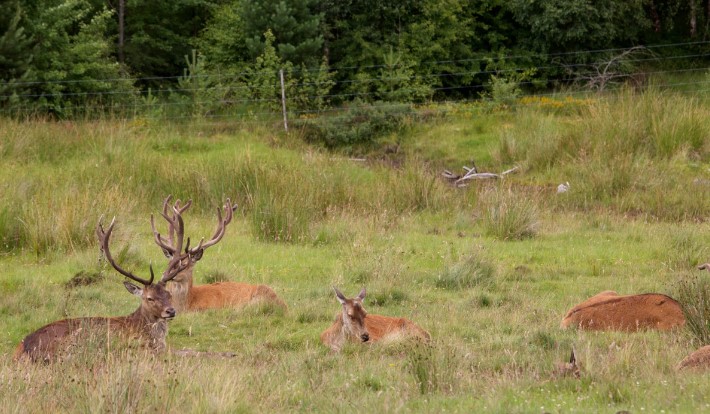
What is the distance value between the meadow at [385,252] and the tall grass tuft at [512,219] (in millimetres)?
28

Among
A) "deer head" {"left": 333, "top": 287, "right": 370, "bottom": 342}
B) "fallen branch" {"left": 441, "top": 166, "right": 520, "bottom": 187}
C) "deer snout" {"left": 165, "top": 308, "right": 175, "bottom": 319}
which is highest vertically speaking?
"deer snout" {"left": 165, "top": 308, "right": 175, "bottom": 319}

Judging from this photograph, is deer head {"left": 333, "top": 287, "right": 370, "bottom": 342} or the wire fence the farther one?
the wire fence

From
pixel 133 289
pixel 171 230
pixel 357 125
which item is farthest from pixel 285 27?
pixel 133 289

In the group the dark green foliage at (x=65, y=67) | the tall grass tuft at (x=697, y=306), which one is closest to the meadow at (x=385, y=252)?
the tall grass tuft at (x=697, y=306)

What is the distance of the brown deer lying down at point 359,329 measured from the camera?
8.66 m

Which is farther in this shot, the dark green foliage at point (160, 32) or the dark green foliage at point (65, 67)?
the dark green foliage at point (160, 32)

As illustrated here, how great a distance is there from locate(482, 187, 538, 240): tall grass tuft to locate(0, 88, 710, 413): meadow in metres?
0.03

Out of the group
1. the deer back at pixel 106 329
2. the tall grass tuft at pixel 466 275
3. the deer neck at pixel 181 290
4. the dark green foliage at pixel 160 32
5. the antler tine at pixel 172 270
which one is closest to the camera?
the deer back at pixel 106 329

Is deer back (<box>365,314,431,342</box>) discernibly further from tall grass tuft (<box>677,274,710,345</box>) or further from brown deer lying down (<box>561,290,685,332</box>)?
tall grass tuft (<box>677,274,710,345</box>)

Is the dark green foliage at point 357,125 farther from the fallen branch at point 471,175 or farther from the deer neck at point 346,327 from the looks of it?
the deer neck at point 346,327

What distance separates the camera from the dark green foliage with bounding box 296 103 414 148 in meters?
24.5

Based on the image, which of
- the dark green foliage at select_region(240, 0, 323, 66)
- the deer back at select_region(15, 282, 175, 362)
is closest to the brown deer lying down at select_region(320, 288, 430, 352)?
the deer back at select_region(15, 282, 175, 362)

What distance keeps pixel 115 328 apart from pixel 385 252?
15.7ft

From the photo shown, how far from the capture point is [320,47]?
2961 centimetres
